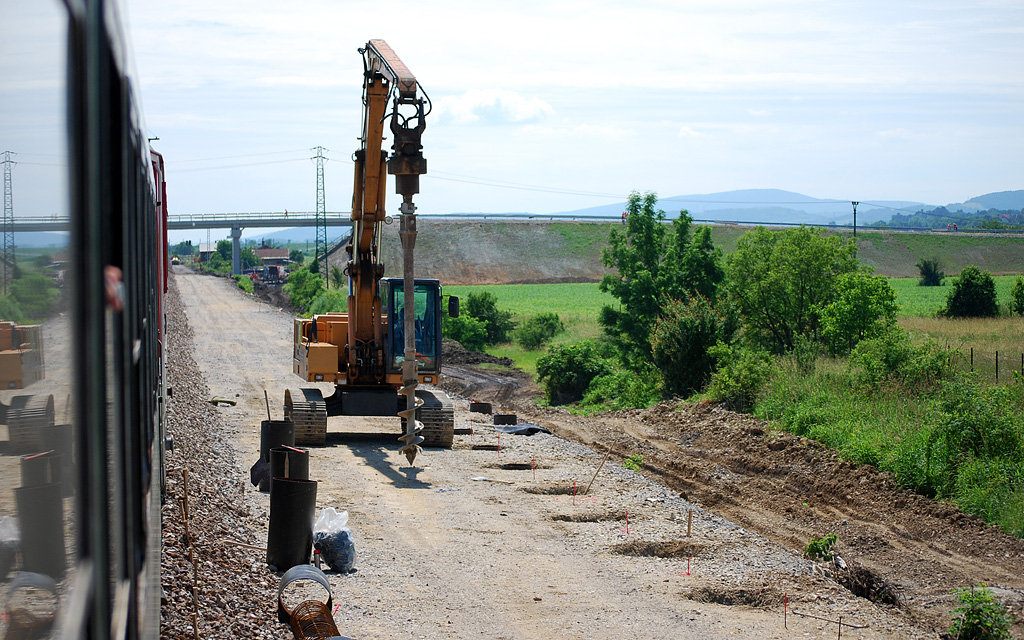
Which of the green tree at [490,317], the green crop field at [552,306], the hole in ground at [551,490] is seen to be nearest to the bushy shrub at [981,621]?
the hole in ground at [551,490]

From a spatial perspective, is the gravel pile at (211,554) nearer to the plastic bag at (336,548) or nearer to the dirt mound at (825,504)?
the plastic bag at (336,548)

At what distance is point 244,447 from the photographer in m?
17.3

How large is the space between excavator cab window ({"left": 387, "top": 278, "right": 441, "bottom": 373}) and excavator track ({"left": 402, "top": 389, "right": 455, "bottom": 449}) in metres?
1.03

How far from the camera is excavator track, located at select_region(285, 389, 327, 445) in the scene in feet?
56.3

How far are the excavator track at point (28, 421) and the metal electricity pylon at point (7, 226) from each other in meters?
0.19

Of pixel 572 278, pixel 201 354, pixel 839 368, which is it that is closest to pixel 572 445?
pixel 839 368

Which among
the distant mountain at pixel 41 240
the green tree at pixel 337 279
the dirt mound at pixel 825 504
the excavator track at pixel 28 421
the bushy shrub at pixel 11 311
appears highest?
A: the distant mountain at pixel 41 240

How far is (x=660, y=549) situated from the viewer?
11.9 meters

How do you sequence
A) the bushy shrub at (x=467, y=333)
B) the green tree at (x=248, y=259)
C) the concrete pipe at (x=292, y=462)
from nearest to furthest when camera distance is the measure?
the concrete pipe at (x=292, y=462), the bushy shrub at (x=467, y=333), the green tree at (x=248, y=259)

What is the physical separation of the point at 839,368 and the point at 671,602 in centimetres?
1488

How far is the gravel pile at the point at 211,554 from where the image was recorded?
7.69 meters

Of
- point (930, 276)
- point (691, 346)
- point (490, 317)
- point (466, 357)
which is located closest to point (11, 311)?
point (691, 346)

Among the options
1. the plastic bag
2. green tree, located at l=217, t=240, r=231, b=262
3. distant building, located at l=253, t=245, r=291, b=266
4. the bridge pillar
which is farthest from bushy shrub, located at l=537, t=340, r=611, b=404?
green tree, located at l=217, t=240, r=231, b=262

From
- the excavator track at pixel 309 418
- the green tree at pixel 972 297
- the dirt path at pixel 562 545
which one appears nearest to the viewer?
the dirt path at pixel 562 545
